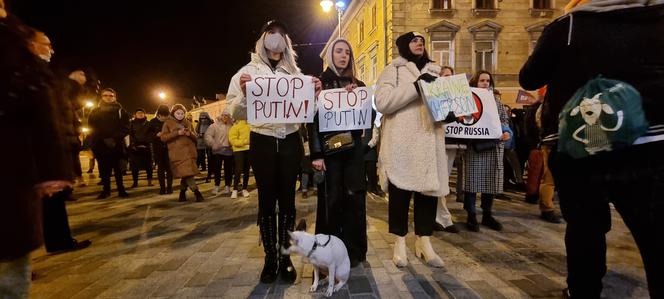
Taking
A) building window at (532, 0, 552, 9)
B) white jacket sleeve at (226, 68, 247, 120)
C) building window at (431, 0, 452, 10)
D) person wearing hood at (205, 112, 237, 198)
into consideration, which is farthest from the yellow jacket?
building window at (532, 0, 552, 9)

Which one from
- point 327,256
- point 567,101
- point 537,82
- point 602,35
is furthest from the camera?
point 327,256

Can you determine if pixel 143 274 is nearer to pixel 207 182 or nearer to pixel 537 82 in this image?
pixel 537 82

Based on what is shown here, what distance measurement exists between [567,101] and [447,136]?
7.83 ft

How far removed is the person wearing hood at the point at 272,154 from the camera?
9.91 ft

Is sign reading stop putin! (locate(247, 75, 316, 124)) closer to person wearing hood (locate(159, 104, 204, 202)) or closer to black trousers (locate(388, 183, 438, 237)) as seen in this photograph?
black trousers (locate(388, 183, 438, 237))

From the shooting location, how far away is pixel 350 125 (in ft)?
10.7

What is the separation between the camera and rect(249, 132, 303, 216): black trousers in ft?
9.93

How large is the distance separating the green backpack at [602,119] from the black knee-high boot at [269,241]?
7.51 feet

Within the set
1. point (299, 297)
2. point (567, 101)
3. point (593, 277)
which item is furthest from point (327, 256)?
point (567, 101)

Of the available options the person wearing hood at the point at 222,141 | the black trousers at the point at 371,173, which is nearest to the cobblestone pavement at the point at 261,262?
the black trousers at the point at 371,173

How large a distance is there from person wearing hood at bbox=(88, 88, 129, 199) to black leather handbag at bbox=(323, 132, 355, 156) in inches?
238

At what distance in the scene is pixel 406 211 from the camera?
3365mm

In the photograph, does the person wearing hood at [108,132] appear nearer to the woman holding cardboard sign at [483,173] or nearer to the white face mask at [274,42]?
the white face mask at [274,42]

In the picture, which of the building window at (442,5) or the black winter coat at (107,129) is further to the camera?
the building window at (442,5)
